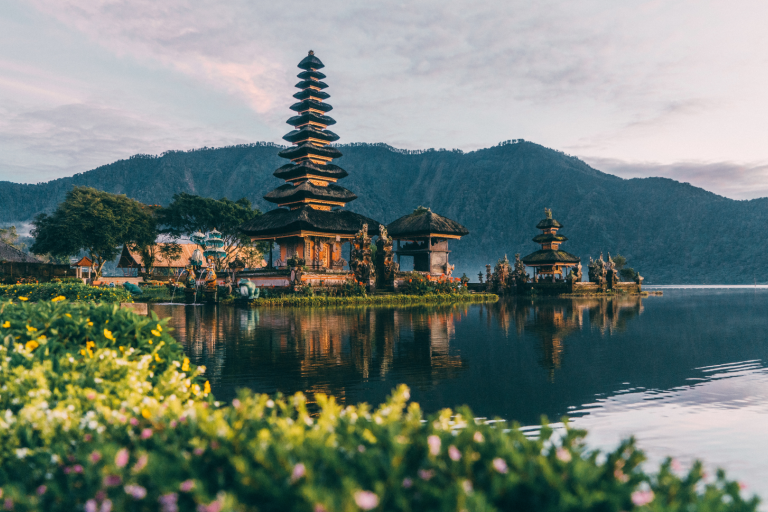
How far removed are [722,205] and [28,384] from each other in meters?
215

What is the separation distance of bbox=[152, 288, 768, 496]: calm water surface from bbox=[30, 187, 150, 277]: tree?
1465 inches

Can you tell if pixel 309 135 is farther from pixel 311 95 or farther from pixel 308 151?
pixel 311 95

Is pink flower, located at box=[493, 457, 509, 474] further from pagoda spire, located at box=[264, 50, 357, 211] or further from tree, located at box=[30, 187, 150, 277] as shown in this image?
tree, located at box=[30, 187, 150, 277]

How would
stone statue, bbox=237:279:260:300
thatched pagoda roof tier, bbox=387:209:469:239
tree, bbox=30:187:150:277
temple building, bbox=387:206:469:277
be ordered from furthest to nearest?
temple building, bbox=387:206:469:277 → thatched pagoda roof tier, bbox=387:209:469:239 → tree, bbox=30:187:150:277 → stone statue, bbox=237:279:260:300

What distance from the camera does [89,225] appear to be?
5059 centimetres

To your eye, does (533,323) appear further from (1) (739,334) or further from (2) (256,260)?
(2) (256,260)

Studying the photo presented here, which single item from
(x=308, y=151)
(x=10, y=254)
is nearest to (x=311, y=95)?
(x=308, y=151)

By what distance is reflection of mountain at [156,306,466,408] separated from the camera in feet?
31.8

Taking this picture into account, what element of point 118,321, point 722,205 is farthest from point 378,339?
point 722,205

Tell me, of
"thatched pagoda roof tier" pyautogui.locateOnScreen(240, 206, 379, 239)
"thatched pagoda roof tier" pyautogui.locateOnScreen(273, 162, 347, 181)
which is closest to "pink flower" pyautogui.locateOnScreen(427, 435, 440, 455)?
"thatched pagoda roof tier" pyautogui.locateOnScreen(240, 206, 379, 239)

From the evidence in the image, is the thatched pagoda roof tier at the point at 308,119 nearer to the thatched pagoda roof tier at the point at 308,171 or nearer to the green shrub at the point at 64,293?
the thatched pagoda roof tier at the point at 308,171

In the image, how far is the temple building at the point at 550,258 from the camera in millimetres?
65438

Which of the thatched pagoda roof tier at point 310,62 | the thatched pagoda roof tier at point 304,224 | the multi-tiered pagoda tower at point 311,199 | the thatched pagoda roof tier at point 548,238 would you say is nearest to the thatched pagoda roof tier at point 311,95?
the multi-tiered pagoda tower at point 311,199

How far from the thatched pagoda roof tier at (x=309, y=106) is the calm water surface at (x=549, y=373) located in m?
40.2
